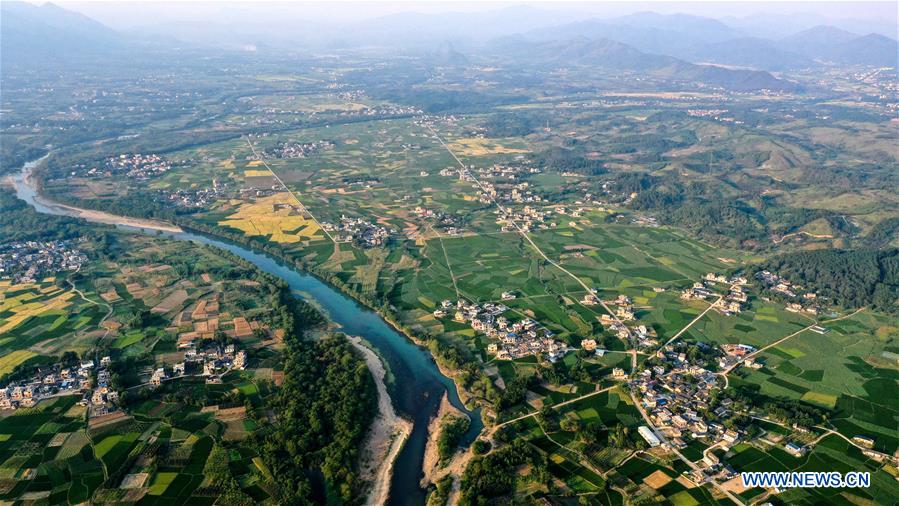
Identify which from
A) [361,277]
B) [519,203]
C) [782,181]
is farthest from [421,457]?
[782,181]

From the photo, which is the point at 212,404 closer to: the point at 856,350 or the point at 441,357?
the point at 441,357

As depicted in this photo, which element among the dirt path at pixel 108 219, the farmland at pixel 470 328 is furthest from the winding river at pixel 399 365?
the dirt path at pixel 108 219

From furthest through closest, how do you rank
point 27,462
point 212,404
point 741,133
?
point 741,133, point 212,404, point 27,462

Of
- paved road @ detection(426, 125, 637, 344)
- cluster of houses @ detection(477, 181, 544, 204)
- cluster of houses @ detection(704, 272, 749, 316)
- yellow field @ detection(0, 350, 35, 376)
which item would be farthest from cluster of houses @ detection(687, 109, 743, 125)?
yellow field @ detection(0, 350, 35, 376)

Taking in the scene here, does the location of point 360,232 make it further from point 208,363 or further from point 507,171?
point 507,171

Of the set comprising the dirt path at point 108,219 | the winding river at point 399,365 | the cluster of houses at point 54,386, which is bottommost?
the dirt path at point 108,219

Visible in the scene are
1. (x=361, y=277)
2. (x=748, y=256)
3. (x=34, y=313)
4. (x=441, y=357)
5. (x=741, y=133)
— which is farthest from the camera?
(x=741, y=133)

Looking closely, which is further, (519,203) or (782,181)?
(782,181)

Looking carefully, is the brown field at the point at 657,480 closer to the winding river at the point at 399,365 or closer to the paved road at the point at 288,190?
the winding river at the point at 399,365
